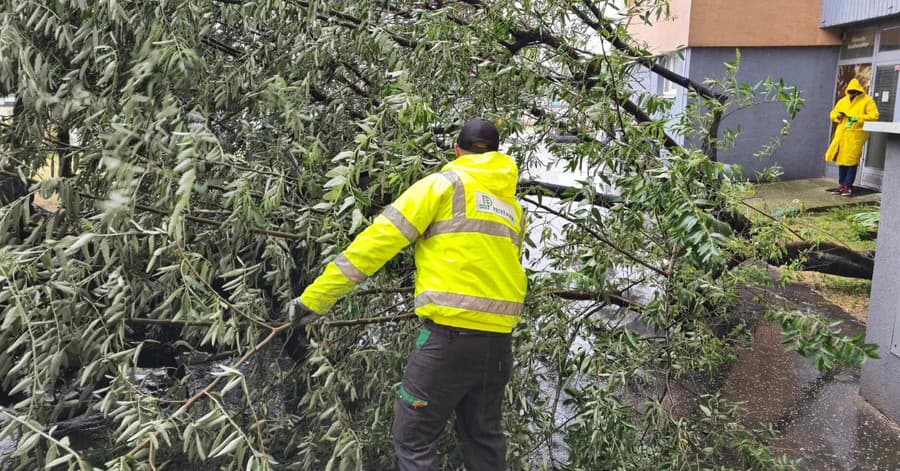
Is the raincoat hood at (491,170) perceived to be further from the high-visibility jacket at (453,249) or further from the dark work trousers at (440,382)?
the dark work trousers at (440,382)

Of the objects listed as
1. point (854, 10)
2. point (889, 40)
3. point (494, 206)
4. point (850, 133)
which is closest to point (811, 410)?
point (494, 206)

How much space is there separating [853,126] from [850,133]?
1.12 feet

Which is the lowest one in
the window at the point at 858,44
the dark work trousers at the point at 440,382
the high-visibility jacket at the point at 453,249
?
the dark work trousers at the point at 440,382

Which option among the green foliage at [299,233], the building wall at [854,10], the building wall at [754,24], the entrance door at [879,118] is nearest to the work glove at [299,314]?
the green foliage at [299,233]

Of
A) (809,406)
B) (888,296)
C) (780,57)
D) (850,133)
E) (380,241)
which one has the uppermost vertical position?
(780,57)

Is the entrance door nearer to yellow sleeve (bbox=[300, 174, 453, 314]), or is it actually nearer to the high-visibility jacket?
the high-visibility jacket

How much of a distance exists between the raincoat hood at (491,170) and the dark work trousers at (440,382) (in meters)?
0.63

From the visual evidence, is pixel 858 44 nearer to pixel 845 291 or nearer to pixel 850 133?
pixel 850 133

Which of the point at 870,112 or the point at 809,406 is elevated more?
the point at 870,112

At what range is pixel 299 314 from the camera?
10.6 feet

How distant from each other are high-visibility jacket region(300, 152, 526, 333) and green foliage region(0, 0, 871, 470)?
0.30 meters

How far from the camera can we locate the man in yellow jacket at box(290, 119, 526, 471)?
3.01 metres

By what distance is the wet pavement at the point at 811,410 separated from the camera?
4609 millimetres

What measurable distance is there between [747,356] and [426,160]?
4.16 metres
